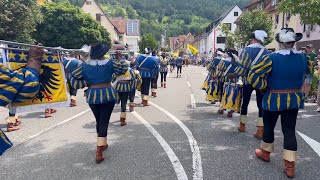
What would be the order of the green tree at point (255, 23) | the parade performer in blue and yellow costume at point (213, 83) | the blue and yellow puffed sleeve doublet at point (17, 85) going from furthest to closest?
the green tree at point (255, 23) < the parade performer in blue and yellow costume at point (213, 83) < the blue and yellow puffed sleeve doublet at point (17, 85)

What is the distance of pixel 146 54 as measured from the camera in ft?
36.4

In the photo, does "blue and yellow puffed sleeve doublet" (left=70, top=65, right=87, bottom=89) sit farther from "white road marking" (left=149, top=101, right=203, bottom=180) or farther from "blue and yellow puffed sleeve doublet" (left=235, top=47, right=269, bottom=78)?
"blue and yellow puffed sleeve doublet" (left=235, top=47, right=269, bottom=78)

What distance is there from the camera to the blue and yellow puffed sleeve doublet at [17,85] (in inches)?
125

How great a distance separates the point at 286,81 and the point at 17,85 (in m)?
3.63

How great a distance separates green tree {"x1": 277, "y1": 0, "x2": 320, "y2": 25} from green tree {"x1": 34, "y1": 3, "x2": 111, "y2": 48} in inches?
1340

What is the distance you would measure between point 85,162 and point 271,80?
322cm

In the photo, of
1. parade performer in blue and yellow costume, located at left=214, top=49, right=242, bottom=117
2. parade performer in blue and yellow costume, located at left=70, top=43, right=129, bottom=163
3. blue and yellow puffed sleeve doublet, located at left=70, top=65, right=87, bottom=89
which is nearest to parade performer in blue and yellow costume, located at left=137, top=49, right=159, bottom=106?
parade performer in blue and yellow costume, located at left=214, top=49, right=242, bottom=117

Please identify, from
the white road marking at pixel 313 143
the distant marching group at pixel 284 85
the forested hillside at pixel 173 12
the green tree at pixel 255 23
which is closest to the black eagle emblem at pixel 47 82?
the distant marching group at pixel 284 85

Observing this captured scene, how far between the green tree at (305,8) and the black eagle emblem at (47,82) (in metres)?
6.92

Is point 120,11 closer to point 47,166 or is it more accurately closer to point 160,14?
point 160,14

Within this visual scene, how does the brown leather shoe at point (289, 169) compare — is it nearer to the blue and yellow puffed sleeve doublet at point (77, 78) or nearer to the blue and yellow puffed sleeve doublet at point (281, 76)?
the blue and yellow puffed sleeve doublet at point (281, 76)

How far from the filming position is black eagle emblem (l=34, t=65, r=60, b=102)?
4.21 meters

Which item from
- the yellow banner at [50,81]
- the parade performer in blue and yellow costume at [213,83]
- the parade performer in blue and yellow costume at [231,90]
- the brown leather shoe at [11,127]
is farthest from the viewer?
the parade performer in blue and yellow costume at [213,83]

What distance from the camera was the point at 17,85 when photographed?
324cm
